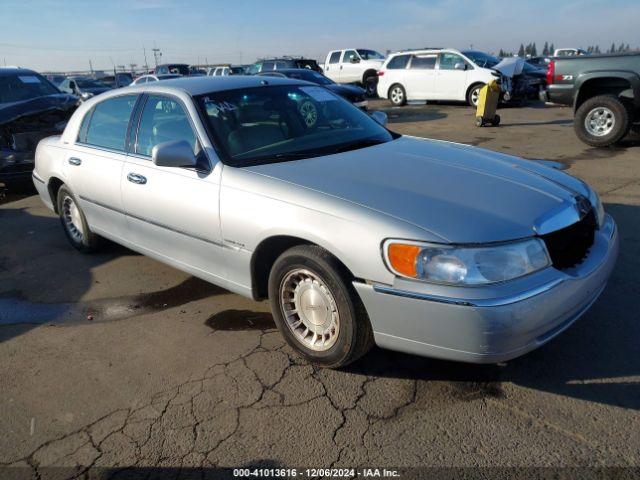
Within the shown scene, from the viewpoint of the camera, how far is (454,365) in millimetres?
2943

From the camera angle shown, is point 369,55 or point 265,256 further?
point 369,55

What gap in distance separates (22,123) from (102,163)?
446 cm

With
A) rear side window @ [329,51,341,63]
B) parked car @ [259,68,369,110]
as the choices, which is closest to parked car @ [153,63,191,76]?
rear side window @ [329,51,341,63]

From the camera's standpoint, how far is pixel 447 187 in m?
2.84

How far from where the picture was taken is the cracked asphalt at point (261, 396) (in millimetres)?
2350

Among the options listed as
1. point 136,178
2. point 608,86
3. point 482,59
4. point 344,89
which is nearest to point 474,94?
point 482,59

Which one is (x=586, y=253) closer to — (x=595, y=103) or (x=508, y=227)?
(x=508, y=227)

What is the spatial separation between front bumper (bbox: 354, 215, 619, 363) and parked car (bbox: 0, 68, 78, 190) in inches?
276

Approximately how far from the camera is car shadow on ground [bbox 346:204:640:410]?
2682 mm

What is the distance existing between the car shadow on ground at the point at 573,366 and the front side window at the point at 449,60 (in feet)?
46.4

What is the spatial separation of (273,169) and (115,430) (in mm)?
1663

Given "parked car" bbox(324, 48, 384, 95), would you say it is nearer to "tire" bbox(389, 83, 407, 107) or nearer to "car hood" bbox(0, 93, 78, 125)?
"tire" bbox(389, 83, 407, 107)

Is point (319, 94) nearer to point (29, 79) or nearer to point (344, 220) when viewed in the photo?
point (344, 220)

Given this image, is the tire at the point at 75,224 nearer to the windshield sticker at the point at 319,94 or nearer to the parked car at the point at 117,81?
the windshield sticker at the point at 319,94
